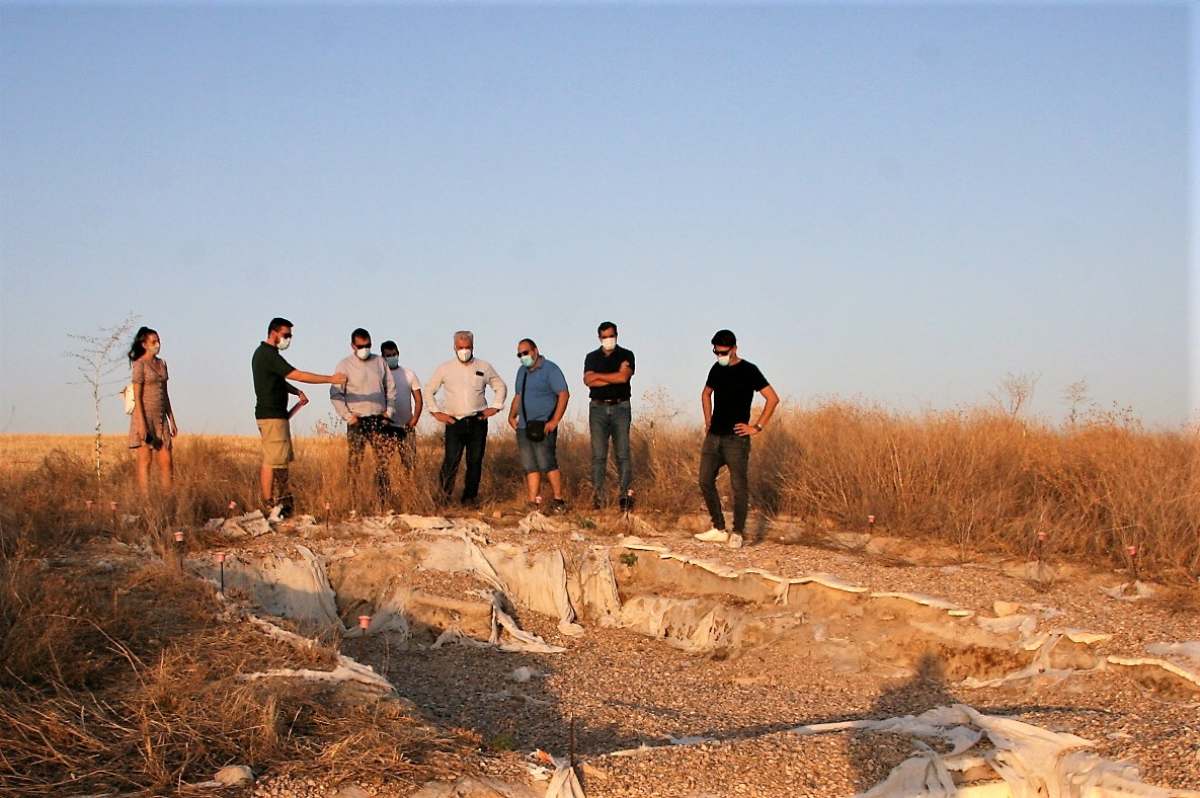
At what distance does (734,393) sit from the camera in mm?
9375

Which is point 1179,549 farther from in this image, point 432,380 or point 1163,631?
point 432,380

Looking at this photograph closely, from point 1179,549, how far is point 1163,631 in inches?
56.6

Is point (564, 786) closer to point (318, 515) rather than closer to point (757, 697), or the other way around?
point (757, 697)

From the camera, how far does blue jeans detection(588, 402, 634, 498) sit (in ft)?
35.1

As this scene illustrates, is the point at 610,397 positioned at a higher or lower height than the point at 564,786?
higher

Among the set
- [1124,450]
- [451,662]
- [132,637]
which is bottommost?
Answer: [451,662]

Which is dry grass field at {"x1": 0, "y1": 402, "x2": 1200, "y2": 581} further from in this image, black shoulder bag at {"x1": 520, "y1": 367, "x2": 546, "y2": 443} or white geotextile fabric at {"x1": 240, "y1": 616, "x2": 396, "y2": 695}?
white geotextile fabric at {"x1": 240, "y1": 616, "x2": 396, "y2": 695}

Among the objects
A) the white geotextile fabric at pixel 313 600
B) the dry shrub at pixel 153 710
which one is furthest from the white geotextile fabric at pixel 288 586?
the dry shrub at pixel 153 710

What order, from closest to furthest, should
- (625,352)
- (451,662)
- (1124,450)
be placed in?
(451,662) < (1124,450) < (625,352)

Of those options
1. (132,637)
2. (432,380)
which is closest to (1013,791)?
(132,637)

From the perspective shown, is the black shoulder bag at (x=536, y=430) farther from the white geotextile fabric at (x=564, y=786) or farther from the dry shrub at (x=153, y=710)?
the white geotextile fabric at (x=564, y=786)

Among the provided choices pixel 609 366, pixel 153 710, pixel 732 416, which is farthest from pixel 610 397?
pixel 153 710

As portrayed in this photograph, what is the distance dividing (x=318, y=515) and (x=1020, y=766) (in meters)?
6.98

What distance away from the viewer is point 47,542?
898 centimetres
